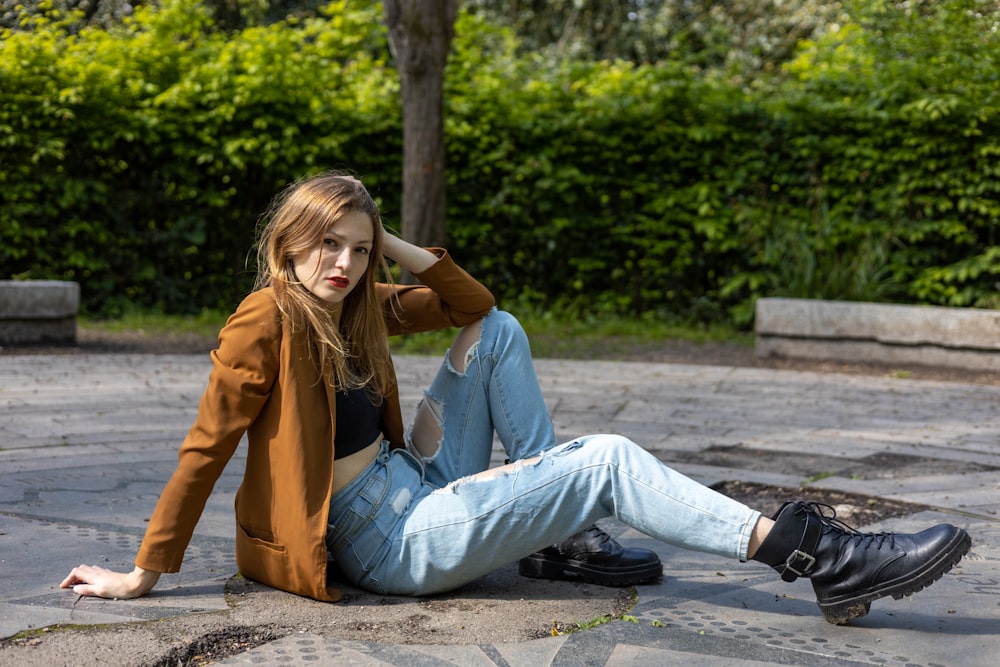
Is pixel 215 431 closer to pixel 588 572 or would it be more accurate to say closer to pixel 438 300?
pixel 438 300

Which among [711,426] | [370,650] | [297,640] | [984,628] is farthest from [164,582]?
[711,426]

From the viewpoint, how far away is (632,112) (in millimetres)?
9867

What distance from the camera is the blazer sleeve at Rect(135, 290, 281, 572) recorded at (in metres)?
2.38

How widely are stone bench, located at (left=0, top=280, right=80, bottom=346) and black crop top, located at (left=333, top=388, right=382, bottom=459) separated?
5.75 meters

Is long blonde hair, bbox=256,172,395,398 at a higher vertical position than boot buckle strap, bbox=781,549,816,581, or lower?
higher

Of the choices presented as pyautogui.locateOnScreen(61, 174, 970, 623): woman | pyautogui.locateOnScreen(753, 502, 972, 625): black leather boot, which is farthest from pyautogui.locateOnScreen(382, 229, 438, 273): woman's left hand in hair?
pyautogui.locateOnScreen(753, 502, 972, 625): black leather boot

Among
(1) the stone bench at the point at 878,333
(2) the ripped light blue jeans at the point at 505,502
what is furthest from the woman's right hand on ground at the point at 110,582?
(1) the stone bench at the point at 878,333

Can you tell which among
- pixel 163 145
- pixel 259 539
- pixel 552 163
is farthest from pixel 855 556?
pixel 163 145

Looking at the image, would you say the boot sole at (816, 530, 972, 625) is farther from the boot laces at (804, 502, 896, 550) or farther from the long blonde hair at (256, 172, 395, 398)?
the long blonde hair at (256, 172, 395, 398)

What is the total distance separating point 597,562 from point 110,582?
3.99 feet

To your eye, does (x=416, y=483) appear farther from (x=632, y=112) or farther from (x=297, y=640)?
(x=632, y=112)

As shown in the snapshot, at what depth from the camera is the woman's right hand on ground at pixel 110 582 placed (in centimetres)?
246

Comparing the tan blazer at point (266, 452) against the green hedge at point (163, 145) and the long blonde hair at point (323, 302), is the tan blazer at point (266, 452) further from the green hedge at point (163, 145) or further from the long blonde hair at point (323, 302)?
Result: the green hedge at point (163, 145)

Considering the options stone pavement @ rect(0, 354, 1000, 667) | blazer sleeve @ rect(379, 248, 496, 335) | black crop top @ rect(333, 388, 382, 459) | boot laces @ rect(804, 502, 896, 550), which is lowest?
stone pavement @ rect(0, 354, 1000, 667)
